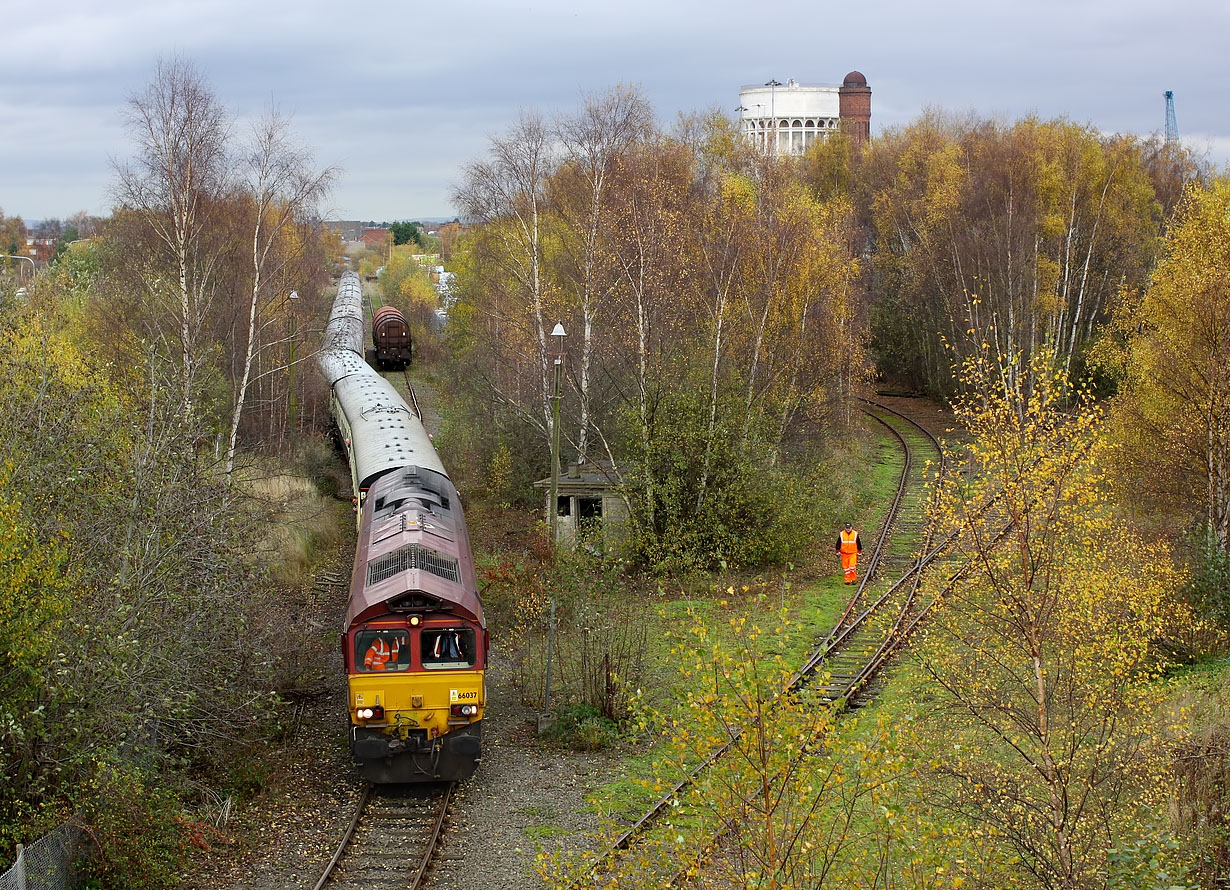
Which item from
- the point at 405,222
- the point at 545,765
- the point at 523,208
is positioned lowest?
the point at 545,765

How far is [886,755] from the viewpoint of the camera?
7340 mm

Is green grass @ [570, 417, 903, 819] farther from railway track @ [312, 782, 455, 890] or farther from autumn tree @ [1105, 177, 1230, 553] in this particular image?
autumn tree @ [1105, 177, 1230, 553]

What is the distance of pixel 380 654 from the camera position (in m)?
13.5

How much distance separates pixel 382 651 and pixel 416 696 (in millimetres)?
720

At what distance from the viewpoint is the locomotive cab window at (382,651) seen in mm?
13469

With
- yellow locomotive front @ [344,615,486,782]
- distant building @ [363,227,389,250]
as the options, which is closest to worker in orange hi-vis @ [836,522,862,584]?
yellow locomotive front @ [344,615,486,782]

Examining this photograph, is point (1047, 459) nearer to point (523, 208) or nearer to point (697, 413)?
point (697, 413)

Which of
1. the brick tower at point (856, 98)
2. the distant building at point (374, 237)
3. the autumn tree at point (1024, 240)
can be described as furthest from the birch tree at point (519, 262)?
the distant building at point (374, 237)

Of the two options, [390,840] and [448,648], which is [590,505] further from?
[390,840]

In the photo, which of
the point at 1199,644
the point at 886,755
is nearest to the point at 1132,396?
the point at 1199,644

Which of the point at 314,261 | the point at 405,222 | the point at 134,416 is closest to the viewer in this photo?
the point at 134,416

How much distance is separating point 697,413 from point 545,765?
34.2 ft

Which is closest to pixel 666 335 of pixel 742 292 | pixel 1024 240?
pixel 742 292

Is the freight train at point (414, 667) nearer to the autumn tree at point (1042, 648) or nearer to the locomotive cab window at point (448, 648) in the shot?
the locomotive cab window at point (448, 648)
